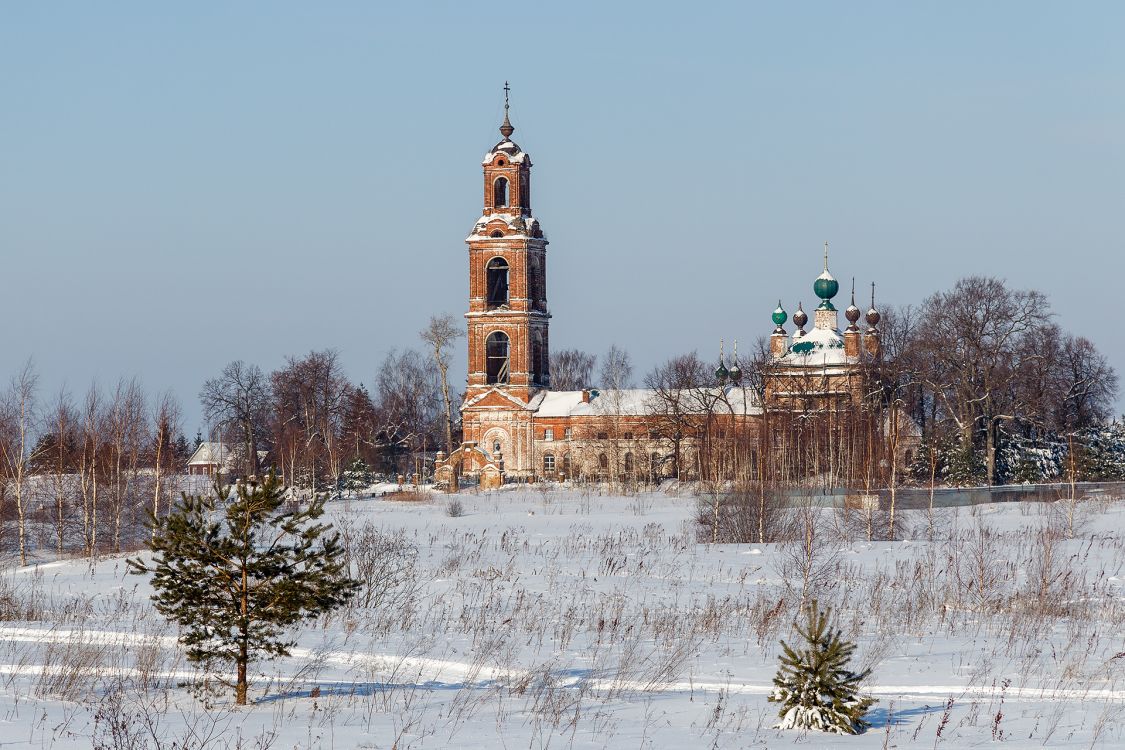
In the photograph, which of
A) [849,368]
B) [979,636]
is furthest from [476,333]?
[979,636]

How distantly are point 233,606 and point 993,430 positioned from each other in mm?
52450

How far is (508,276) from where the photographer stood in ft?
231

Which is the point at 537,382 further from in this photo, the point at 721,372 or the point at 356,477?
the point at 356,477

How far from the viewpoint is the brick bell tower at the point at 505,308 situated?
69.9 metres

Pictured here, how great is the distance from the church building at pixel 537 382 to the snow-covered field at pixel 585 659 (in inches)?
1721

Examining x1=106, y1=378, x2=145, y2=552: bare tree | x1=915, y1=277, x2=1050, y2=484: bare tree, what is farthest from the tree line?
x1=915, y1=277, x2=1050, y2=484: bare tree

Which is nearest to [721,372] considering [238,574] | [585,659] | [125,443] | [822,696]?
[125,443]

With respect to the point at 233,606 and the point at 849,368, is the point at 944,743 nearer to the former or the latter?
the point at 233,606

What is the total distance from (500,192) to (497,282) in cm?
461

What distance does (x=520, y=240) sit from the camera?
69250 mm

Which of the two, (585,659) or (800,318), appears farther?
(800,318)

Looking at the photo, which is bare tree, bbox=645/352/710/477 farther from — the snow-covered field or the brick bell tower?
the snow-covered field

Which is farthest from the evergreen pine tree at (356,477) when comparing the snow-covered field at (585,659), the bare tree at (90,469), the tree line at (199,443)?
the snow-covered field at (585,659)

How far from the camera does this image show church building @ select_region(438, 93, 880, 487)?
66.7m
